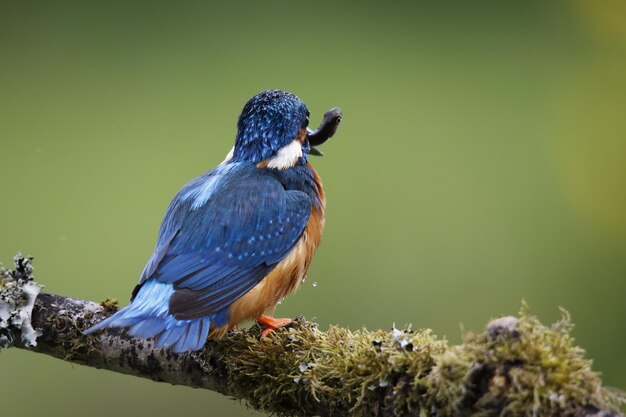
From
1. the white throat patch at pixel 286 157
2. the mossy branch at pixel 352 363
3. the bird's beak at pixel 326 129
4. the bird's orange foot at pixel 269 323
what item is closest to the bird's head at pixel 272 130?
the white throat patch at pixel 286 157

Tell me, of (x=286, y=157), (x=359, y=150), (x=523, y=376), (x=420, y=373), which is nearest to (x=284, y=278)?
(x=286, y=157)

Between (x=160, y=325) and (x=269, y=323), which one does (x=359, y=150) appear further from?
(x=160, y=325)

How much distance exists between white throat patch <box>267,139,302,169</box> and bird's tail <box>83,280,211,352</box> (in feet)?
2.55

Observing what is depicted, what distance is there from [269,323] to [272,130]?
83 centimetres

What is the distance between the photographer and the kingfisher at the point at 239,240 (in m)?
2.52

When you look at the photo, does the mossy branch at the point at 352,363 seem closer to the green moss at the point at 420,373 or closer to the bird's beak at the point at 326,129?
the green moss at the point at 420,373

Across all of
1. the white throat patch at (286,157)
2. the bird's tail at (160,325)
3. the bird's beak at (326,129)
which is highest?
the bird's beak at (326,129)

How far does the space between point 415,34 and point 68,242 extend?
7.66ft

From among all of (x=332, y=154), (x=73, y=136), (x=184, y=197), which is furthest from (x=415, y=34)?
(x=184, y=197)

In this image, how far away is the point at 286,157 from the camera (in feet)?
10.5

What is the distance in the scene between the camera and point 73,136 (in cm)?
493

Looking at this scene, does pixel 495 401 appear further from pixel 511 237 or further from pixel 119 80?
pixel 119 80

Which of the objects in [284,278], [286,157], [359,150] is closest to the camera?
[284,278]

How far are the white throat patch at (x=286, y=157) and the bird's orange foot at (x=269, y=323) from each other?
63cm
